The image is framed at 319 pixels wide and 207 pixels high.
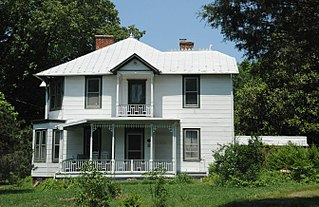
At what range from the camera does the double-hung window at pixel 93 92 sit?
87.0 feet

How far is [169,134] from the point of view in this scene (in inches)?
1043

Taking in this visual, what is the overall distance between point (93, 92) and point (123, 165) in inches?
189

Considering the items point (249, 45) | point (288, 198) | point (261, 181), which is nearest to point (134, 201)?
point (249, 45)

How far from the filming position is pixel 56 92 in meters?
27.6

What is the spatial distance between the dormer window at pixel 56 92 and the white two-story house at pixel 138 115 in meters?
0.06

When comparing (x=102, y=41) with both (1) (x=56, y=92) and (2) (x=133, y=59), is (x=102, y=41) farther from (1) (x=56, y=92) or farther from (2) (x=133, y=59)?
(2) (x=133, y=59)

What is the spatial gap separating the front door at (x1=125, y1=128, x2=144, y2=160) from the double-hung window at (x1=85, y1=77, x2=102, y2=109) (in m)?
2.52

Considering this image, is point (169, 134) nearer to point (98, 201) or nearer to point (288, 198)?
point (288, 198)

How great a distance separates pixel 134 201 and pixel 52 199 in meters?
6.15

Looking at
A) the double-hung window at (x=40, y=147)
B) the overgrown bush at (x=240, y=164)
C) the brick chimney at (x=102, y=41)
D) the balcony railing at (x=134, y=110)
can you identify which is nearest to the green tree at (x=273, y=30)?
the overgrown bush at (x=240, y=164)

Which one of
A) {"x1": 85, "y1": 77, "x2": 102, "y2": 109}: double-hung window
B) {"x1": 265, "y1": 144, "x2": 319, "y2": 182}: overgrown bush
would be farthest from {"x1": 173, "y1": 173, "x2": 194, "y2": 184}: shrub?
{"x1": 85, "y1": 77, "x2": 102, "y2": 109}: double-hung window

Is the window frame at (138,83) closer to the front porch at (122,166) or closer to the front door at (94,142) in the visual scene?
the front door at (94,142)


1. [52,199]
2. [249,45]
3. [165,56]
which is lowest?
[52,199]

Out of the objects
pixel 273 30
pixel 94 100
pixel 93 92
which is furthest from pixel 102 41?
pixel 273 30
